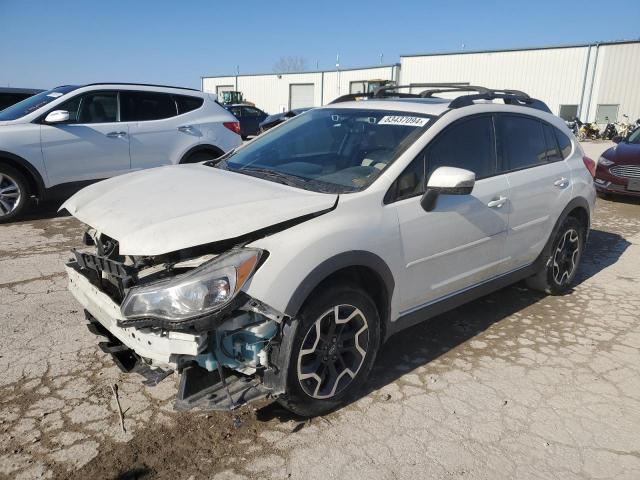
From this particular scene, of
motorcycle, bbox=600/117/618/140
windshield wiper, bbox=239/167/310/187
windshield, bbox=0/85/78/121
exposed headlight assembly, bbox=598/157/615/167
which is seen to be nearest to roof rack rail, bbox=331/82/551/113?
windshield wiper, bbox=239/167/310/187

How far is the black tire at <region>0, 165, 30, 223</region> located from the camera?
6629mm

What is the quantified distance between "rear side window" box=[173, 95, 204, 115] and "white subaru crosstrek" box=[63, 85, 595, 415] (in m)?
4.32

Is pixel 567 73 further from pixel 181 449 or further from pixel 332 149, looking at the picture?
pixel 181 449

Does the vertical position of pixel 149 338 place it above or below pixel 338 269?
below

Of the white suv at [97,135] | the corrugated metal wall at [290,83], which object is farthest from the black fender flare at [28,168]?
the corrugated metal wall at [290,83]

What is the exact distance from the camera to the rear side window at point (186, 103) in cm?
789

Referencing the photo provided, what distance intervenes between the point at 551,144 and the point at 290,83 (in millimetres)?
40137

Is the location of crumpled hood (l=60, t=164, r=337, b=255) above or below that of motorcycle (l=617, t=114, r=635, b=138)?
above

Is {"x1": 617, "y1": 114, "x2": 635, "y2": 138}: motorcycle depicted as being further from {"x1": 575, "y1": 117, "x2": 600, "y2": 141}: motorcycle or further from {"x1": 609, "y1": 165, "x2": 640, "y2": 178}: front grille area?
{"x1": 609, "y1": 165, "x2": 640, "y2": 178}: front grille area

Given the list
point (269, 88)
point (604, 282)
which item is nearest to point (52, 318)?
point (604, 282)

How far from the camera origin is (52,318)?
394cm

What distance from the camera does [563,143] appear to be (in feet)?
15.4

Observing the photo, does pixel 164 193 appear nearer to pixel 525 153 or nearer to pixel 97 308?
pixel 97 308

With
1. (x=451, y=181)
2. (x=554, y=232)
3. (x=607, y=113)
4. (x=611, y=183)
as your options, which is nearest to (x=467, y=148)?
(x=451, y=181)
